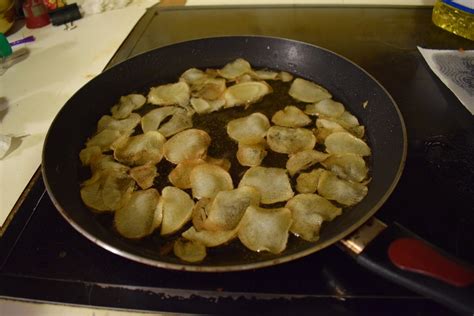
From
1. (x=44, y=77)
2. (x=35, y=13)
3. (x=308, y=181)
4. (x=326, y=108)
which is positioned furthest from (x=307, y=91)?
(x=35, y=13)

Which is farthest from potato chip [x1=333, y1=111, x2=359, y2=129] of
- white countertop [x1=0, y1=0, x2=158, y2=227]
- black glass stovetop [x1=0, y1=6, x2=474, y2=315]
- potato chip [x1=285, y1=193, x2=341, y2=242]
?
white countertop [x1=0, y1=0, x2=158, y2=227]

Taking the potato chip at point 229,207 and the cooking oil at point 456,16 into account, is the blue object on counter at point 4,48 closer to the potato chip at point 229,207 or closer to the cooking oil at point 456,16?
the potato chip at point 229,207

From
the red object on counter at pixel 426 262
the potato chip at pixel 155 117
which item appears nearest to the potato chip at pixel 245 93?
the potato chip at pixel 155 117

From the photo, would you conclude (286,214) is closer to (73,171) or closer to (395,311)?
(395,311)

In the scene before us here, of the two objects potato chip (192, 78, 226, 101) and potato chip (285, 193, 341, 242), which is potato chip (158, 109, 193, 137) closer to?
potato chip (192, 78, 226, 101)

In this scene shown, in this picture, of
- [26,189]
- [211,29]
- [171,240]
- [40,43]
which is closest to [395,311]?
[171,240]

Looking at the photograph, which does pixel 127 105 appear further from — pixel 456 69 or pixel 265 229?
pixel 456 69
